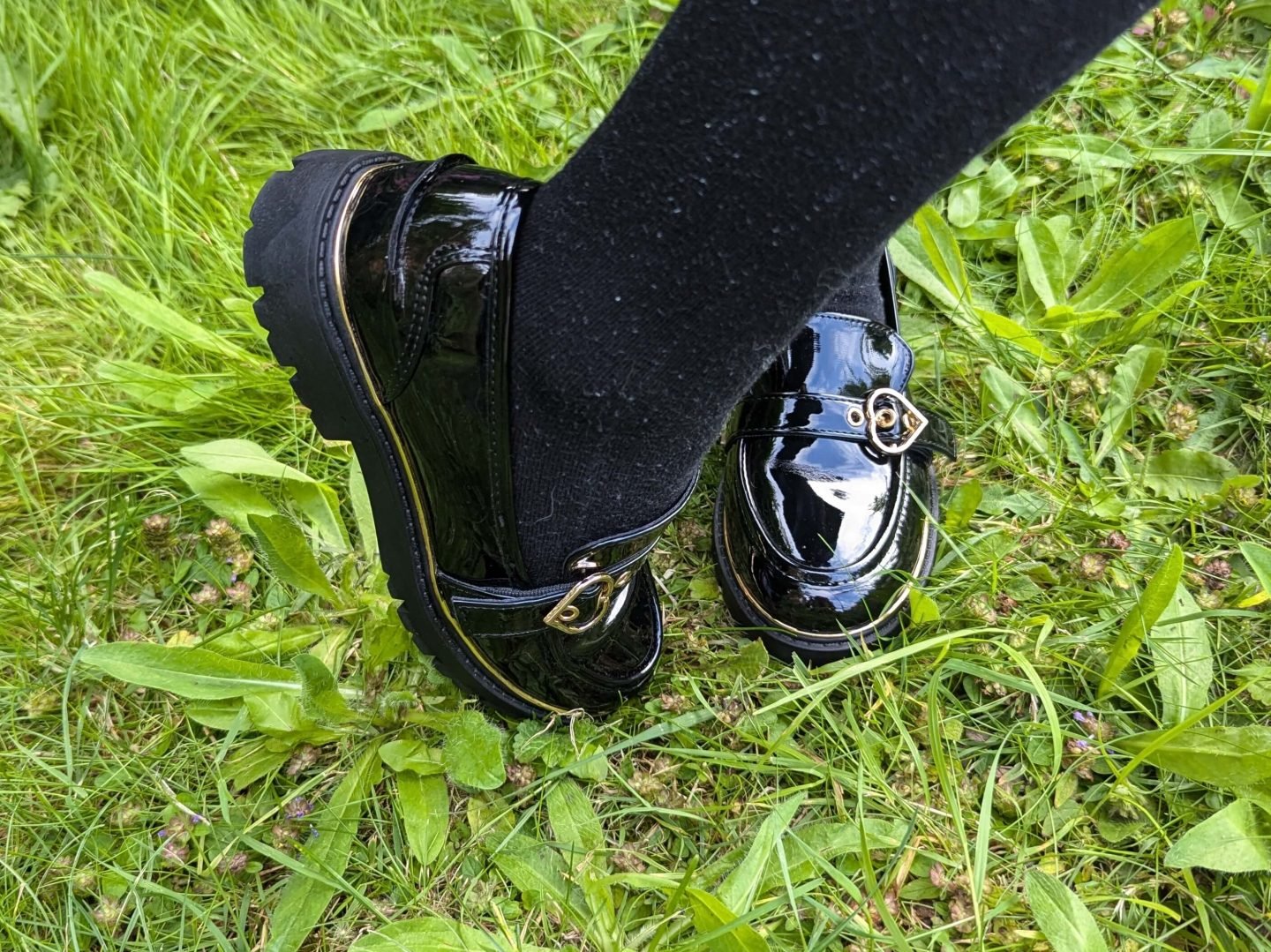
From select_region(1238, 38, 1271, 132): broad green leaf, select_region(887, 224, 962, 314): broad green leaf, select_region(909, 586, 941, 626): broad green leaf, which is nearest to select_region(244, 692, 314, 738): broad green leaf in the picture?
select_region(909, 586, 941, 626): broad green leaf

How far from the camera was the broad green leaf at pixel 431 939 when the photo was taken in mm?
912

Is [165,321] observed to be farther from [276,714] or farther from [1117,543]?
[1117,543]

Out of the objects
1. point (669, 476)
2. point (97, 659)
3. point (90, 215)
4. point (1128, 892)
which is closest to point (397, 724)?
point (97, 659)

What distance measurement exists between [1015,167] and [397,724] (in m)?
1.39

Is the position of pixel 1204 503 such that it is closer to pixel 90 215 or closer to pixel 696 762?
pixel 696 762

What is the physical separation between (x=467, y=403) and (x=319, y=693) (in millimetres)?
415

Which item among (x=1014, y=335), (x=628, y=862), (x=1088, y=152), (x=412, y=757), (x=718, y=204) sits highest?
(x=718, y=204)

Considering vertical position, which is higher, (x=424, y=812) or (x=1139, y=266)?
(x=1139, y=266)

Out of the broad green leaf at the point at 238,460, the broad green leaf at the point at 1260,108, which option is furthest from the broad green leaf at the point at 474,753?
the broad green leaf at the point at 1260,108

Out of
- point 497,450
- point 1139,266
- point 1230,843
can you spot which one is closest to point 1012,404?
point 1139,266

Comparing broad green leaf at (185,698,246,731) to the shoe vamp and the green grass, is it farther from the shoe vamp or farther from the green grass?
the shoe vamp

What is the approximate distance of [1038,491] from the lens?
1246 millimetres

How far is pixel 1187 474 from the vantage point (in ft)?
4.13

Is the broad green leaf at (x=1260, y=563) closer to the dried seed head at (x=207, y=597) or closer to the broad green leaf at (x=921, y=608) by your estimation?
the broad green leaf at (x=921, y=608)
